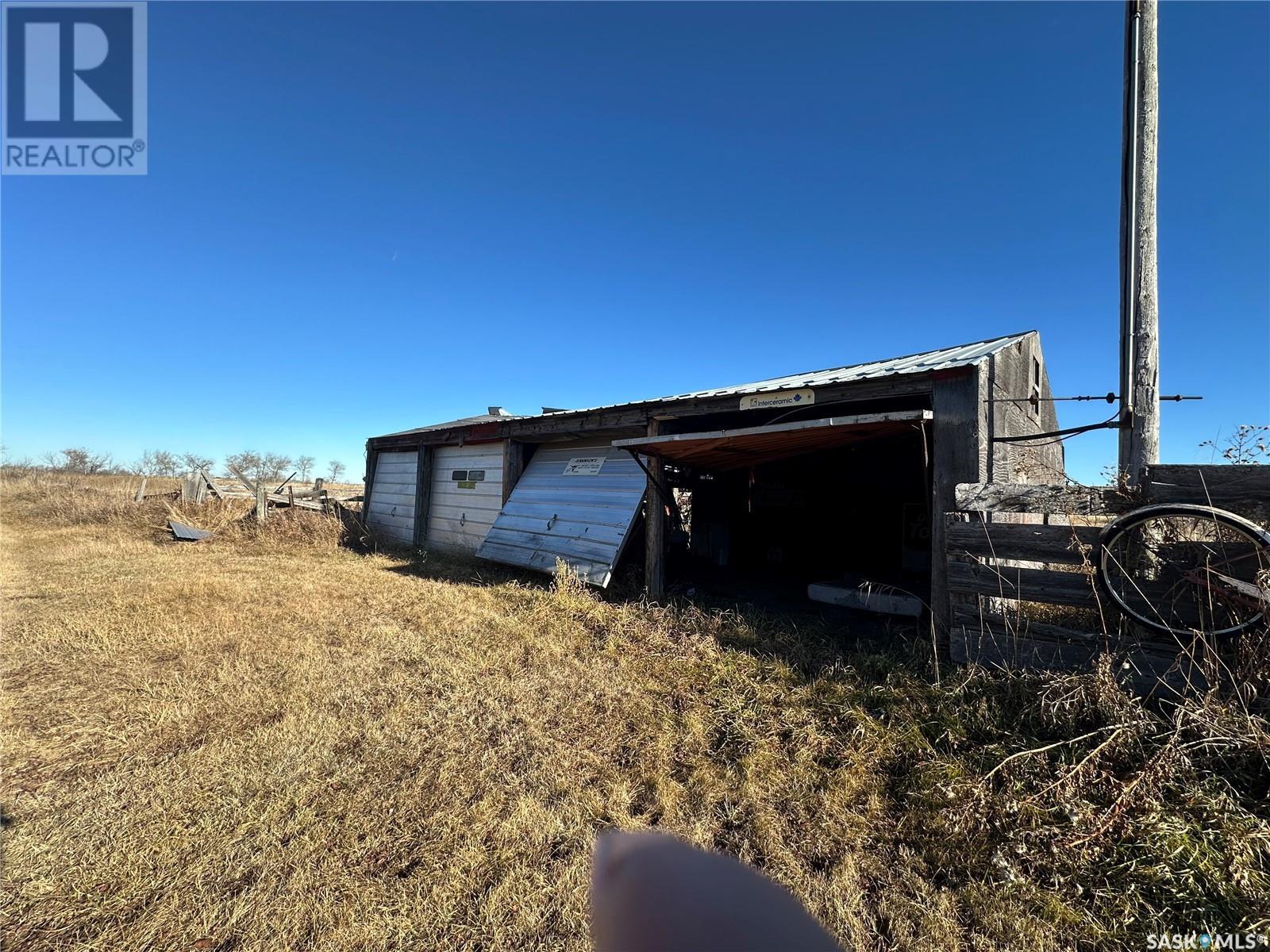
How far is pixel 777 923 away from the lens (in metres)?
0.98

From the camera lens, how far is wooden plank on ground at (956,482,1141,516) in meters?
3.40

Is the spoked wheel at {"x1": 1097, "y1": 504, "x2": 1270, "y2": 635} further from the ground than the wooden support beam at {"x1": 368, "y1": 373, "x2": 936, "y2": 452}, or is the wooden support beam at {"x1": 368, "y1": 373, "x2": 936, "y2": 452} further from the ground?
the wooden support beam at {"x1": 368, "y1": 373, "x2": 936, "y2": 452}

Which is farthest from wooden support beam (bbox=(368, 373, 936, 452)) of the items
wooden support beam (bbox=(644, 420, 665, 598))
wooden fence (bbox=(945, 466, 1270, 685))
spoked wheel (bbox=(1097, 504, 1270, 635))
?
spoked wheel (bbox=(1097, 504, 1270, 635))

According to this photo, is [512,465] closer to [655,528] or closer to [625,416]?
[625,416]

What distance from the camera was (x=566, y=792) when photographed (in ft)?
8.77

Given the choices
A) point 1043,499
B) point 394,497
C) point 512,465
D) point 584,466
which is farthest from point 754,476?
point 394,497

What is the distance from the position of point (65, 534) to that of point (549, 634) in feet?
51.8

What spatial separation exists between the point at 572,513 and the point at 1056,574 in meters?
6.43

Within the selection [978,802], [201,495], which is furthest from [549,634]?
[201,495]

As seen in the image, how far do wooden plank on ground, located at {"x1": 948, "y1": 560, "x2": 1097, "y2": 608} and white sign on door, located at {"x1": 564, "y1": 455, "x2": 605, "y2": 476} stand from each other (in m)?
5.78

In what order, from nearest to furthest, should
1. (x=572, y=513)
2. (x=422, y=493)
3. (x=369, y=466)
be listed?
(x=572, y=513)
(x=422, y=493)
(x=369, y=466)

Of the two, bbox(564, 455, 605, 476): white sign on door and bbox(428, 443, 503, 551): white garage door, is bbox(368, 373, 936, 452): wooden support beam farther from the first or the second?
bbox(564, 455, 605, 476): white sign on door

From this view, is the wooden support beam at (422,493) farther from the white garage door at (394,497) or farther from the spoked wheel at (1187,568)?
the spoked wheel at (1187,568)

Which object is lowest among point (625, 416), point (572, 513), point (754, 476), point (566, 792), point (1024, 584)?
point (566, 792)
